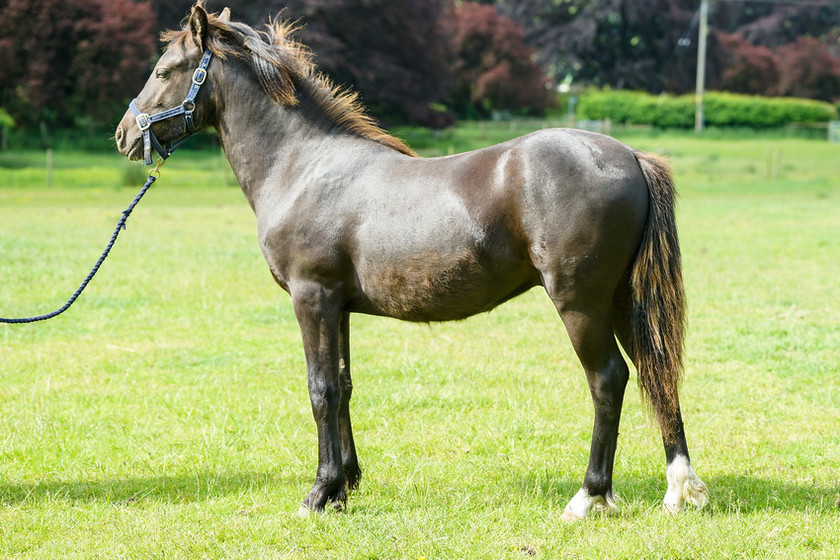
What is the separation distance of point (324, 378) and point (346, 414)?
425 millimetres

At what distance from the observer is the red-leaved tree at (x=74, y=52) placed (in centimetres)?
3250

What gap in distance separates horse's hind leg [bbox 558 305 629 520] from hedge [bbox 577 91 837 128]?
5056cm

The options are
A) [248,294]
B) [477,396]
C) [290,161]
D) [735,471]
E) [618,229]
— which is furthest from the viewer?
[248,294]

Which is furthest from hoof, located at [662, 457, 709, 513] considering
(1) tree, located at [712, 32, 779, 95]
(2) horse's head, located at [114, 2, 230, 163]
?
(1) tree, located at [712, 32, 779, 95]

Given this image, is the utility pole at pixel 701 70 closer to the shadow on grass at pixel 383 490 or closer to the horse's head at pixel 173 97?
the shadow on grass at pixel 383 490

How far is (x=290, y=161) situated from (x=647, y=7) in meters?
55.6

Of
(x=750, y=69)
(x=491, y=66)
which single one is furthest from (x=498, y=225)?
(x=750, y=69)

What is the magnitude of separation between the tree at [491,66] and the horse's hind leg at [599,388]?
47.7 metres

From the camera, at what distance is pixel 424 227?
4.42m

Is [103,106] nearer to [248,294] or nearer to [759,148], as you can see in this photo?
[248,294]

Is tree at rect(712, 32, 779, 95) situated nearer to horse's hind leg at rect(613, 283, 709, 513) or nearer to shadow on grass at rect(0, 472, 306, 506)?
horse's hind leg at rect(613, 283, 709, 513)

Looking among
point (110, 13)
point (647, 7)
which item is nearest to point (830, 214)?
point (110, 13)

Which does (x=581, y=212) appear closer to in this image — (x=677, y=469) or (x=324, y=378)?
(x=677, y=469)

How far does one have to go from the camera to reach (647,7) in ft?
183
